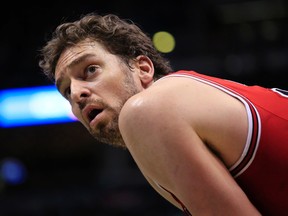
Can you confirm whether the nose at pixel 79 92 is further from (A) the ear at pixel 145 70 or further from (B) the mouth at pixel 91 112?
(A) the ear at pixel 145 70

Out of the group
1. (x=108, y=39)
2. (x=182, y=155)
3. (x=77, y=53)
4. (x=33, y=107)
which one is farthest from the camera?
(x=33, y=107)

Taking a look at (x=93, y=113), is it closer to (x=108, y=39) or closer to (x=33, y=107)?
(x=108, y=39)


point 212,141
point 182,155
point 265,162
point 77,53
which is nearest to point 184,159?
point 182,155

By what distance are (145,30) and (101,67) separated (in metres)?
8.30

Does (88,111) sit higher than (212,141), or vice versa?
(212,141)

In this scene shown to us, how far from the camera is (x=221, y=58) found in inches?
398

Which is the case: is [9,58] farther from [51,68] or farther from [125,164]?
[51,68]

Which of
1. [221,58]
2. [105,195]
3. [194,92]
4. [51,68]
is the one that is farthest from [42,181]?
[194,92]

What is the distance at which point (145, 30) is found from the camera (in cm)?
1030

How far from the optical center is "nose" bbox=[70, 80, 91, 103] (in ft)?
6.79

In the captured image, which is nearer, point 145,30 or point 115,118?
point 115,118

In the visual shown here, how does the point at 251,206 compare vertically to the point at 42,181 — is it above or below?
above

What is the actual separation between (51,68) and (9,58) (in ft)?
29.0

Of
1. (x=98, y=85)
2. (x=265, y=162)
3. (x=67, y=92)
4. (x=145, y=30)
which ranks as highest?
(x=265, y=162)
